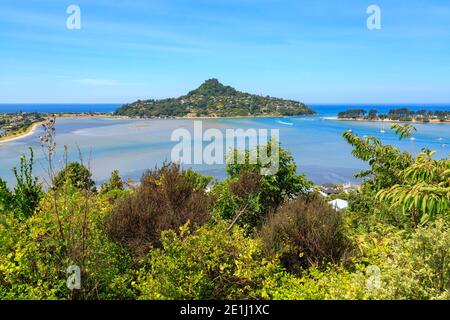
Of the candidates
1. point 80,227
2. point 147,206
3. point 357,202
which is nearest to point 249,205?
point 357,202

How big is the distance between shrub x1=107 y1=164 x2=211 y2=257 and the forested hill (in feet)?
480

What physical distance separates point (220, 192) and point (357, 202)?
3.96 metres

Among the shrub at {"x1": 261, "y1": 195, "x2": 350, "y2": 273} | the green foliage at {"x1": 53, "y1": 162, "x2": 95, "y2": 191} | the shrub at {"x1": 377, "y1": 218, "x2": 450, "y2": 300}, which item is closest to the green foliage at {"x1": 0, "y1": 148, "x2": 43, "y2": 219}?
the green foliage at {"x1": 53, "y1": 162, "x2": 95, "y2": 191}

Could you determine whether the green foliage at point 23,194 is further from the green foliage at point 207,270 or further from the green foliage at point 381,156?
the green foliage at point 381,156

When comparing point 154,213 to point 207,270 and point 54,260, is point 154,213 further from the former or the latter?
point 54,260

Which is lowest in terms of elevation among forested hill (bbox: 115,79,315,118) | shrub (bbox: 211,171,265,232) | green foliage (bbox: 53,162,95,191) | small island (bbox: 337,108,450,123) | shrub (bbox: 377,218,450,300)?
shrub (bbox: 211,171,265,232)

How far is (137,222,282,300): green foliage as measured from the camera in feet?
15.7

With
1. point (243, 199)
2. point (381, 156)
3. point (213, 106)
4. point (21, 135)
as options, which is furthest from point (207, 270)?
point (213, 106)

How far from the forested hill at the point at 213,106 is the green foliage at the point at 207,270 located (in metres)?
149

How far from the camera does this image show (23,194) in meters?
8.92

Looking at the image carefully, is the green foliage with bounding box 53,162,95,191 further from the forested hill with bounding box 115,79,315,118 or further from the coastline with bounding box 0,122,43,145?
the forested hill with bounding box 115,79,315,118

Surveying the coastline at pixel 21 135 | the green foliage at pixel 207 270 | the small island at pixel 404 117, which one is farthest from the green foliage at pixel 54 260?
the small island at pixel 404 117

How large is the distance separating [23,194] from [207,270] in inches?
236
